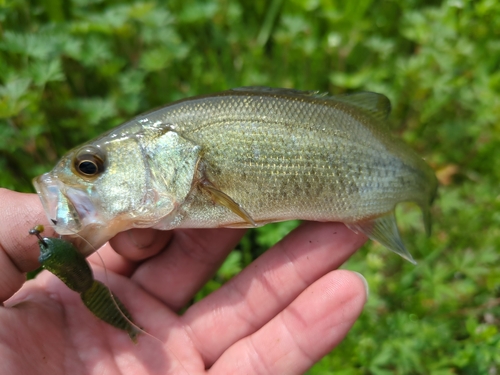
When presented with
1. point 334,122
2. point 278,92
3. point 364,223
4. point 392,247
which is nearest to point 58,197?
point 278,92

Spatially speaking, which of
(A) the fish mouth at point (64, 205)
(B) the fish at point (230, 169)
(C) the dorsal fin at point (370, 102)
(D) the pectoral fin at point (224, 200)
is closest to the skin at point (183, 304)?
(A) the fish mouth at point (64, 205)

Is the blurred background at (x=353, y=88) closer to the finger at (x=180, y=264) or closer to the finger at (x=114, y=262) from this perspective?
the finger at (x=180, y=264)

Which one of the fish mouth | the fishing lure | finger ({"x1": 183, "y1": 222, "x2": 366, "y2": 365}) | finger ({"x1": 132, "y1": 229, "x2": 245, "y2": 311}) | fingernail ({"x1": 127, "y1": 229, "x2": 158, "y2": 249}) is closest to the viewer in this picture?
the fishing lure

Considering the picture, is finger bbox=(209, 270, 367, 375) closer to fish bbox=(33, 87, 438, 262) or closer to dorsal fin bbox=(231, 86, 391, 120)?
fish bbox=(33, 87, 438, 262)

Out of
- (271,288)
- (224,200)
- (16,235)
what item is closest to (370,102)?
(224,200)

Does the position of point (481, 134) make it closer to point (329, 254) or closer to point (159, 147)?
point (329, 254)

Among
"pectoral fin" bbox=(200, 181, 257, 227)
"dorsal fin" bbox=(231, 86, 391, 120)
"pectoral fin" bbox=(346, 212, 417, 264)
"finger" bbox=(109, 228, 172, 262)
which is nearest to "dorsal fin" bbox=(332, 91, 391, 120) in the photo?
"dorsal fin" bbox=(231, 86, 391, 120)
